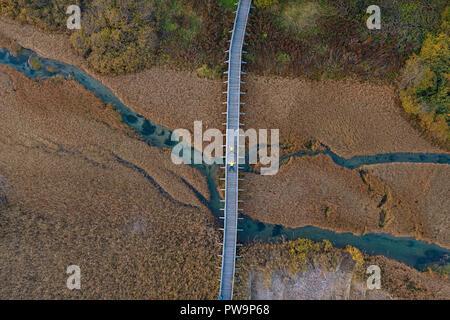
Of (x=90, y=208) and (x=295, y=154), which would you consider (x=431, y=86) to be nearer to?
(x=295, y=154)

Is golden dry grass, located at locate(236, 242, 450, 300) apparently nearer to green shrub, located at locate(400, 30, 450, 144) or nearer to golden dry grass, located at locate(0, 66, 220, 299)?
golden dry grass, located at locate(0, 66, 220, 299)

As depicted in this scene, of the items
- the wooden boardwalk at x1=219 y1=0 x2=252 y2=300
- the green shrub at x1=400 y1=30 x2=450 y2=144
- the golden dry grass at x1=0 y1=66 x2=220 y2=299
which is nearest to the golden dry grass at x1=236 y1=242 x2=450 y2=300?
the wooden boardwalk at x1=219 y1=0 x2=252 y2=300

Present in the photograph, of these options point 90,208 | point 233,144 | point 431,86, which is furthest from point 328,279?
point 90,208

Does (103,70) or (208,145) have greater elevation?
(103,70)

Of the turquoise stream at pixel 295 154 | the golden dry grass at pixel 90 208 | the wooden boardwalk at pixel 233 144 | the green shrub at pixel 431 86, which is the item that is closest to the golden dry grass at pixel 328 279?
the turquoise stream at pixel 295 154

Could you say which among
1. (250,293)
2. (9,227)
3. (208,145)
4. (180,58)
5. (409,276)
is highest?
(180,58)

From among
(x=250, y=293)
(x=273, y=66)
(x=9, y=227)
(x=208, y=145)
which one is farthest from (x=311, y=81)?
(x=9, y=227)

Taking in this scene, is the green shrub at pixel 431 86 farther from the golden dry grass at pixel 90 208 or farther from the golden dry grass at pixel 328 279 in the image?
the golden dry grass at pixel 90 208

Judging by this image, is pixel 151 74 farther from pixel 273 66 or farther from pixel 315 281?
pixel 315 281
